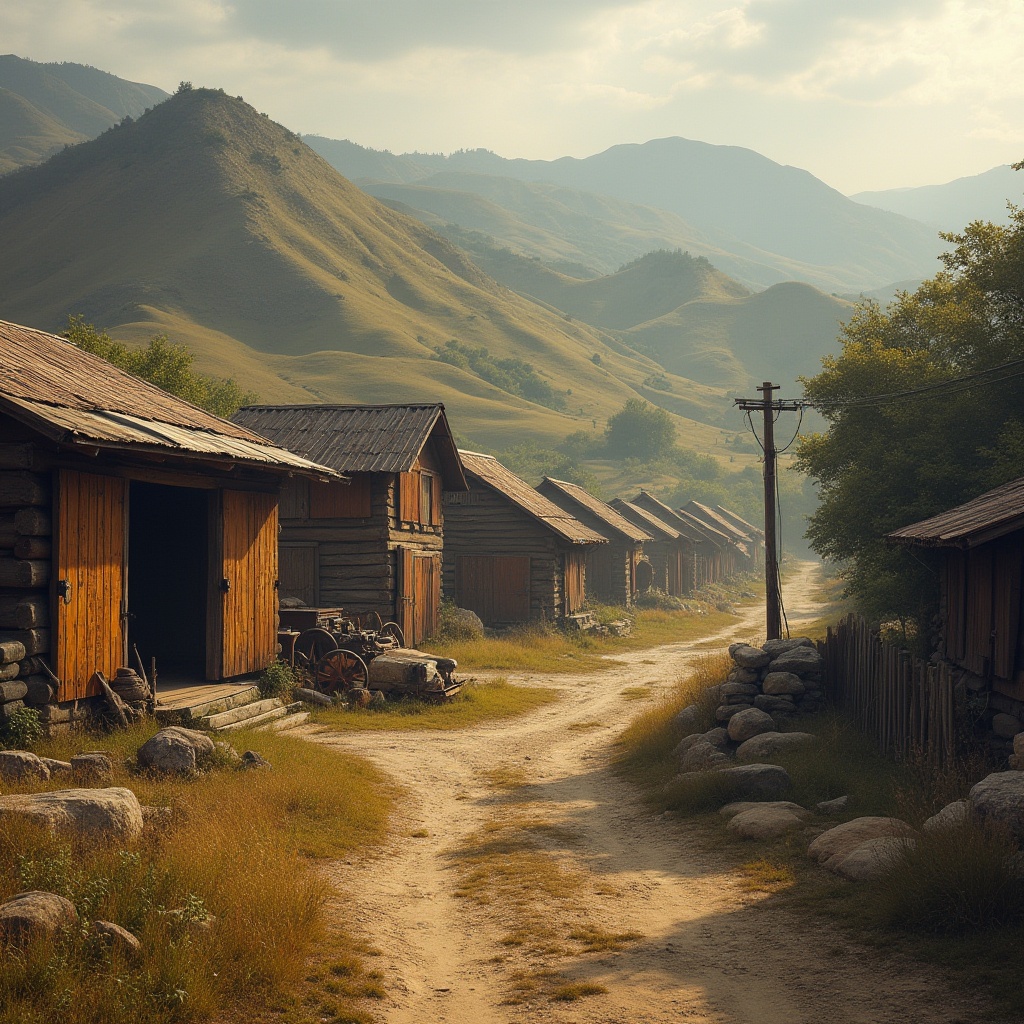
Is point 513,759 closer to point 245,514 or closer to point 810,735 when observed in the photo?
point 810,735

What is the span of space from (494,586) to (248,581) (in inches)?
676

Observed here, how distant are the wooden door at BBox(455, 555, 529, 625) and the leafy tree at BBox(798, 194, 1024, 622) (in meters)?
13.0

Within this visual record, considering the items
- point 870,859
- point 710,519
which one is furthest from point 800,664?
point 710,519

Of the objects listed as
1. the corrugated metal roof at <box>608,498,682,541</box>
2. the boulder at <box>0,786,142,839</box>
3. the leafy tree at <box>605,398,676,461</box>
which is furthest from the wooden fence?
the leafy tree at <box>605,398,676,461</box>

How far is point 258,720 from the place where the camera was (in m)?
15.6

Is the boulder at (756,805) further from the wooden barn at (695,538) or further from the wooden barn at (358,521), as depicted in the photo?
the wooden barn at (695,538)

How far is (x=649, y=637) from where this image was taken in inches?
1495

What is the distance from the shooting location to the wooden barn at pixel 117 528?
11.8m

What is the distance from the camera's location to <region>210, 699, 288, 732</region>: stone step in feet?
47.1

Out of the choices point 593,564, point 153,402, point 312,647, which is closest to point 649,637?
point 593,564

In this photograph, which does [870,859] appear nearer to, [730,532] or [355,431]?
[355,431]

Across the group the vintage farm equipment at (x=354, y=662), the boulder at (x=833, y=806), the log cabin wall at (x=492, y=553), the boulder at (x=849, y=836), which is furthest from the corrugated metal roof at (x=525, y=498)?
the boulder at (x=849, y=836)

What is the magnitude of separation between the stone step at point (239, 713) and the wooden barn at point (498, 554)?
17.2 m

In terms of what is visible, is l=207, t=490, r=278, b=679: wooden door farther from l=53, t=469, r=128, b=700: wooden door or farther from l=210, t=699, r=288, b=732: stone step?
l=53, t=469, r=128, b=700: wooden door
